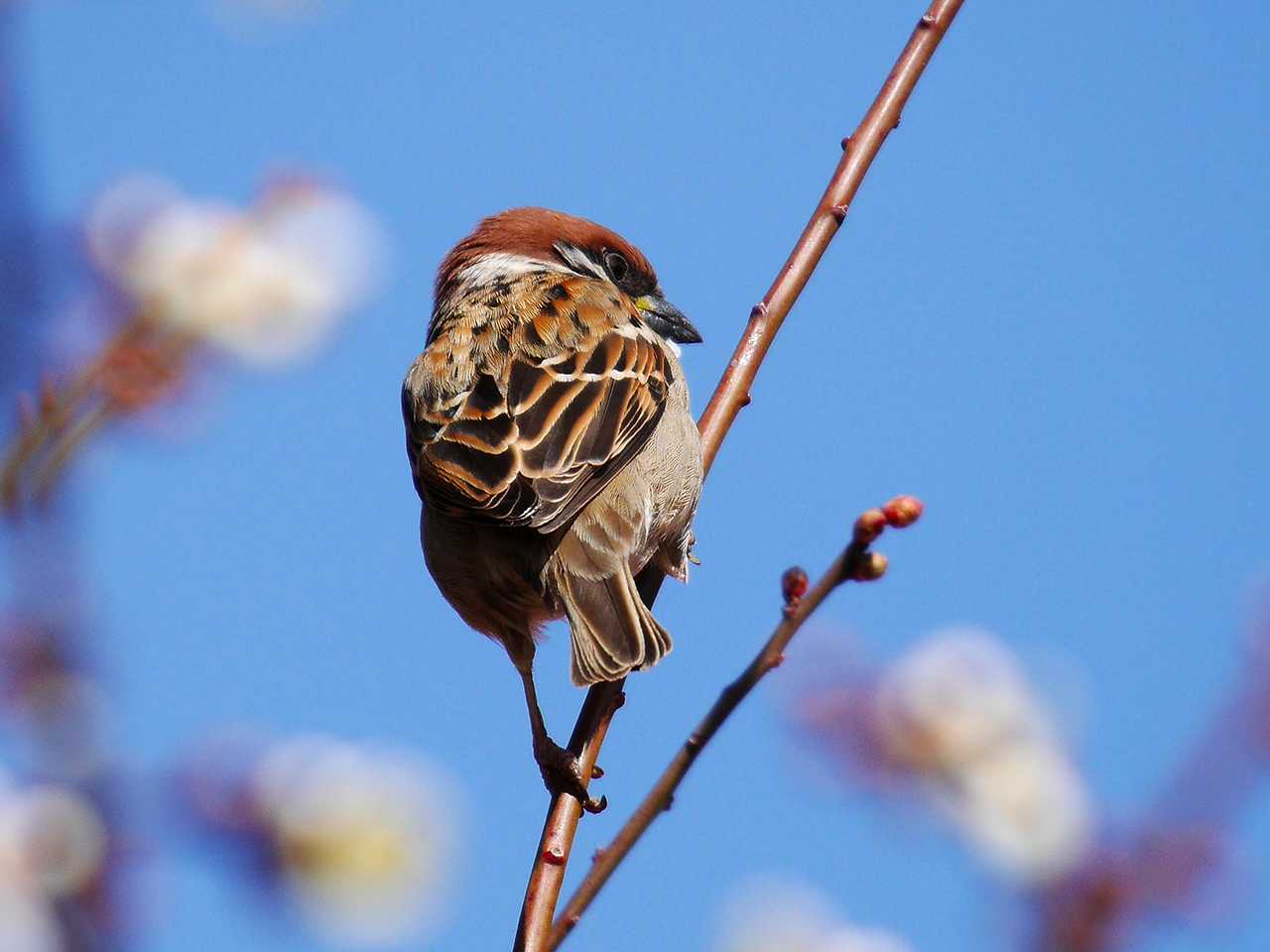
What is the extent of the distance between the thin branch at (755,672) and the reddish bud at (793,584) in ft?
0.53

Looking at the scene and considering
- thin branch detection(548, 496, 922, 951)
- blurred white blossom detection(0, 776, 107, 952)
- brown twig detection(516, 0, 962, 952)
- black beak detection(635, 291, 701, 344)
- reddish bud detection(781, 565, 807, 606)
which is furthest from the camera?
black beak detection(635, 291, 701, 344)

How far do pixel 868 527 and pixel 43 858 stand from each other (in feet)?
3.00

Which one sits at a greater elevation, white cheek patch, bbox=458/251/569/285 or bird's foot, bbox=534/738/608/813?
white cheek patch, bbox=458/251/569/285

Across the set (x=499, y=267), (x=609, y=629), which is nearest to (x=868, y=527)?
(x=609, y=629)

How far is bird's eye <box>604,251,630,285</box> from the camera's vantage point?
5.16 m

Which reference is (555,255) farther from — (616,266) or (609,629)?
(609,629)

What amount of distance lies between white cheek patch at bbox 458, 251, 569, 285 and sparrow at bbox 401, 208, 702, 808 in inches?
19.3

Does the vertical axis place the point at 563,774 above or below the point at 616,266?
below

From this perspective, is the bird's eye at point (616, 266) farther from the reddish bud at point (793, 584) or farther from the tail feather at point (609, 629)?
the reddish bud at point (793, 584)

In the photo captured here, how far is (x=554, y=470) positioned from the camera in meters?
3.61

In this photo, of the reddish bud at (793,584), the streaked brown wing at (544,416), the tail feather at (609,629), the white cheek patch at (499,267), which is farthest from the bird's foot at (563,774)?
the white cheek patch at (499,267)

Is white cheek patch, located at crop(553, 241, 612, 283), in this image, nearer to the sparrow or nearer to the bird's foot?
the sparrow

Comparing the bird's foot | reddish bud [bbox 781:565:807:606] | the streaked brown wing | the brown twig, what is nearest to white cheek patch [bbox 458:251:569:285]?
the streaked brown wing

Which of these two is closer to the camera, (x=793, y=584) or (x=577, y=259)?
(x=793, y=584)
